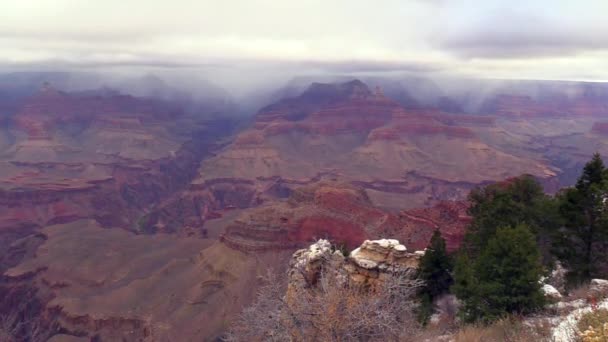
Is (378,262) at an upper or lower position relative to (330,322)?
lower

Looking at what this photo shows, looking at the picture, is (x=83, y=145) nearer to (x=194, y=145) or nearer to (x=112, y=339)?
(x=194, y=145)

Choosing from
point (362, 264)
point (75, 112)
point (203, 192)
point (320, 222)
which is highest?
point (362, 264)

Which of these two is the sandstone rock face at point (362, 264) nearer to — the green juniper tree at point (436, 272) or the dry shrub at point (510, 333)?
the green juniper tree at point (436, 272)

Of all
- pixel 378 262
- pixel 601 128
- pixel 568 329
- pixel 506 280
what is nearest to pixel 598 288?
pixel 506 280


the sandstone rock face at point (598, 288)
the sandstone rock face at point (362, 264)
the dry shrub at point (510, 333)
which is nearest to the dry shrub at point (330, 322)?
the dry shrub at point (510, 333)

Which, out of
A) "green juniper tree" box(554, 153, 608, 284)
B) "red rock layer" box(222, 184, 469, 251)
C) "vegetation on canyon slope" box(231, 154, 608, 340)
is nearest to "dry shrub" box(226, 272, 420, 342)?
"vegetation on canyon slope" box(231, 154, 608, 340)

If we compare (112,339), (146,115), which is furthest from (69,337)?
(146,115)

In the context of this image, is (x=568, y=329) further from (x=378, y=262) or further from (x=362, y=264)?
(x=362, y=264)
